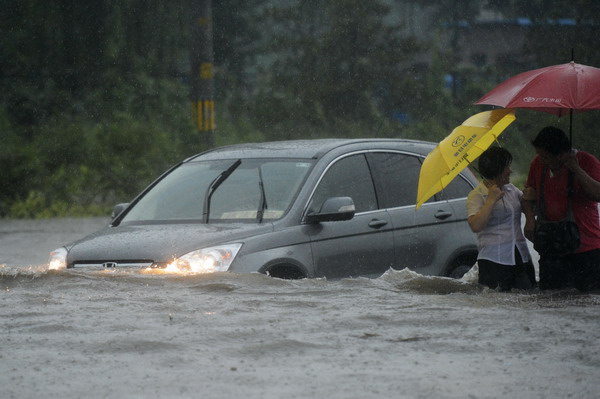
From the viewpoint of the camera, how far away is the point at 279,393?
617cm

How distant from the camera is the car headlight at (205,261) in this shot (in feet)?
29.1

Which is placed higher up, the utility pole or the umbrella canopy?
the utility pole

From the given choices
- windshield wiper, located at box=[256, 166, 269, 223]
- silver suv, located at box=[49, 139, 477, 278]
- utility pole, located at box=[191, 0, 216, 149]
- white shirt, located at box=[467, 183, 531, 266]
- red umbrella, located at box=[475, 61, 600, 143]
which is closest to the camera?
red umbrella, located at box=[475, 61, 600, 143]

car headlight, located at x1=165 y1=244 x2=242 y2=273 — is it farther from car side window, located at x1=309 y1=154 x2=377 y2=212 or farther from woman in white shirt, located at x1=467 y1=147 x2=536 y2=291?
woman in white shirt, located at x1=467 y1=147 x2=536 y2=291

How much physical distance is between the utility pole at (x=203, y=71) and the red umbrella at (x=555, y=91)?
43.5 ft

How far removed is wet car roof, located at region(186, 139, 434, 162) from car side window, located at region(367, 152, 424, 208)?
121 mm

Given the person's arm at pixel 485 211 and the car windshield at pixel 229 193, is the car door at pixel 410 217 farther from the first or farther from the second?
the person's arm at pixel 485 211

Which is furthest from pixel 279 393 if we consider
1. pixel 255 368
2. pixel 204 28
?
pixel 204 28

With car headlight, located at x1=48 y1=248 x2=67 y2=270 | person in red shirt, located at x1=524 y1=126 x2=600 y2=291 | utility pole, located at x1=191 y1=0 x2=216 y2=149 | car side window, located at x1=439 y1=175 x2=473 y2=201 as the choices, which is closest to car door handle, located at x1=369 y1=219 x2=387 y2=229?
car side window, located at x1=439 y1=175 x2=473 y2=201

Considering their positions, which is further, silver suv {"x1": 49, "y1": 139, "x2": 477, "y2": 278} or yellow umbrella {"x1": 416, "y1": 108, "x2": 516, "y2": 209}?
silver suv {"x1": 49, "y1": 139, "x2": 477, "y2": 278}

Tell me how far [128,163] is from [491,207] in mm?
17461

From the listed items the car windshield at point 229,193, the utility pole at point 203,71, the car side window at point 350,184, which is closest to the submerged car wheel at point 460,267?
the car side window at point 350,184

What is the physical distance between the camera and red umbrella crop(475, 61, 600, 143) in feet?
27.6

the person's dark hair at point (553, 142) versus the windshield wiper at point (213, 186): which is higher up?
the person's dark hair at point (553, 142)
